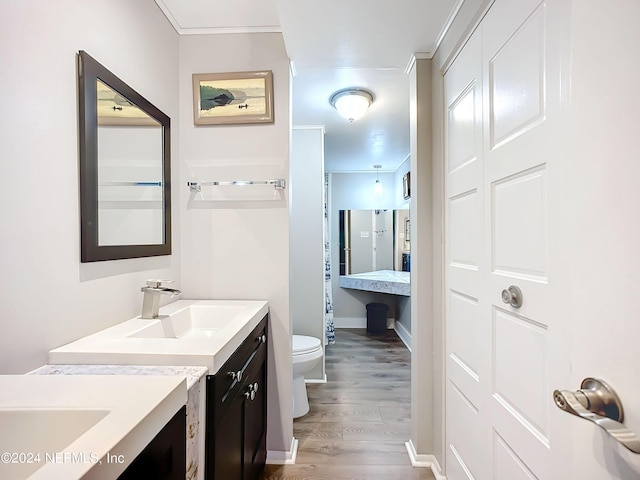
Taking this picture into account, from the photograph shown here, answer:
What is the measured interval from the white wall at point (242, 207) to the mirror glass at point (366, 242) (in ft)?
10.0

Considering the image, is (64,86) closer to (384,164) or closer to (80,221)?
(80,221)

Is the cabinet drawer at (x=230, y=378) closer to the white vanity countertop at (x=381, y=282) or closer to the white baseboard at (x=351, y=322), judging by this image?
Result: the white vanity countertop at (x=381, y=282)

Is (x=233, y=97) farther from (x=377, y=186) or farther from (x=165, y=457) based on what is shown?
(x=377, y=186)

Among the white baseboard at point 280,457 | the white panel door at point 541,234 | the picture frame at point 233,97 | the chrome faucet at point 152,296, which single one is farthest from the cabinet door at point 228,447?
the picture frame at point 233,97

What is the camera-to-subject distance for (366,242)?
4805mm

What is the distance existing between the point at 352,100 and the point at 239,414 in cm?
209

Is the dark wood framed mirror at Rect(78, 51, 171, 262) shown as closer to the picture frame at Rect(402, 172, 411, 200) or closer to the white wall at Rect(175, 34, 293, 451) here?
the white wall at Rect(175, 34, 293, 451)

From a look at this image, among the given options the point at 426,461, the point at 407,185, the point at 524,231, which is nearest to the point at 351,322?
the point at 407,185

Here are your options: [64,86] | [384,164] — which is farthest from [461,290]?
[384,164]

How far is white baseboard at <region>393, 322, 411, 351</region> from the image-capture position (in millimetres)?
3922

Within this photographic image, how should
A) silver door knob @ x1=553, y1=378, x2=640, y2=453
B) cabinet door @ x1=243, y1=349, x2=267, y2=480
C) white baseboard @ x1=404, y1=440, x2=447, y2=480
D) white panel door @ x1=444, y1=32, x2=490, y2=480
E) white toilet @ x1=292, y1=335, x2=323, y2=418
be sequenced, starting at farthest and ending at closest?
1. white toilet @ x1=292, y1=335, x2=323, y2=418
2. white baseboard @ x1=404, y1=440, x2=447, y2=480
3. cabinet door @ x1=243, y1=349, x2=267, y2=480
4. white panel door @ x1=444, y1=32, x2=490, y2=480
5. silver door knob @ x1=553, y1=378, x2=640, y2=453

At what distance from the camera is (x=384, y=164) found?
448 cm

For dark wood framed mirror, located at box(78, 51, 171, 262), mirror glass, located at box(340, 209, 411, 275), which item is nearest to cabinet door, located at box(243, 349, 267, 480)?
dark wood framed mirror, located at box(78, 51, 171, 262)

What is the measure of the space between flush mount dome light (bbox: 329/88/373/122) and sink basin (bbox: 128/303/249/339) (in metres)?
1.61
